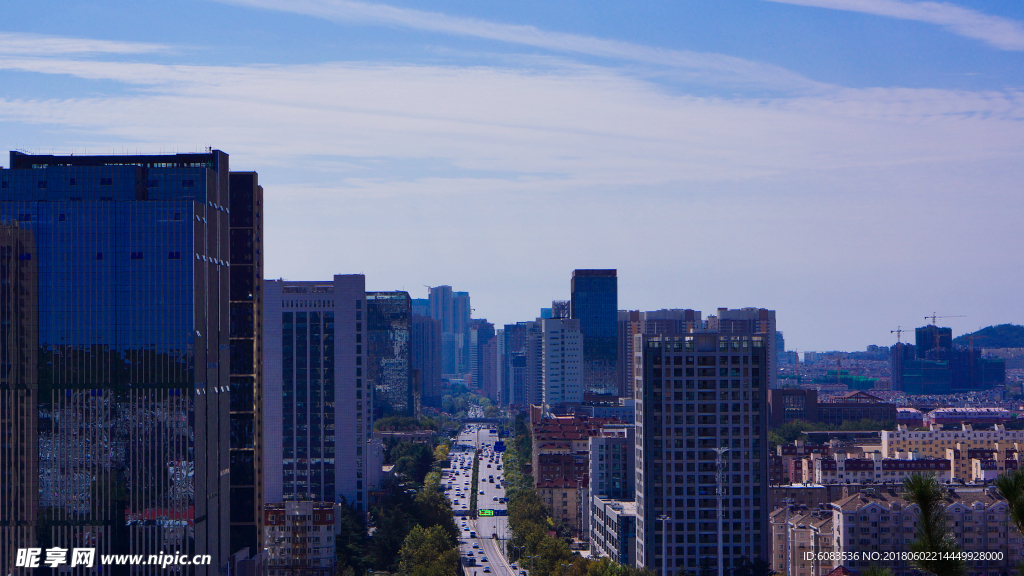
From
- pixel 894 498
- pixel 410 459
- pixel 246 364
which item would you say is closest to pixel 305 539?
pixel 246 364

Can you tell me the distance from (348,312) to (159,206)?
53286 millimetres

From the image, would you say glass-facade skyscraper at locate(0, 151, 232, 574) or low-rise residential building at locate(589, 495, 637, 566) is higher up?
glass-facade skyscraper at locate(0, 151, 232, 574)

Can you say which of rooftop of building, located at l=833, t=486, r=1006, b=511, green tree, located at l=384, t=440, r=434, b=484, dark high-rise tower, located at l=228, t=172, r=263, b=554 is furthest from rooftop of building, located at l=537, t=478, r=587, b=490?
dark high-rise tower, located at l=228, t=172, r=263, b=554

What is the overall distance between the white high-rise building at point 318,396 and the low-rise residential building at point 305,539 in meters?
24.8

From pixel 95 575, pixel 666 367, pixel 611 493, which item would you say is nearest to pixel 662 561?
pixel 666 367

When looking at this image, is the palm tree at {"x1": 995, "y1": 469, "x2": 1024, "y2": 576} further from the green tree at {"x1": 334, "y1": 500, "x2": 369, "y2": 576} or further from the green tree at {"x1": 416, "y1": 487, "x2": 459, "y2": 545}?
the green tree at {"x1": 416, "y1": 487, "x2": 459, "y2": 545}

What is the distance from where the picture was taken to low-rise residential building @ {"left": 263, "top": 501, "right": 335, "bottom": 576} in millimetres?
94938

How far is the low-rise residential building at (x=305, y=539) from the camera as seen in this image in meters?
94.9

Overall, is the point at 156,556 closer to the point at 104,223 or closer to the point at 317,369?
the point at 104,223

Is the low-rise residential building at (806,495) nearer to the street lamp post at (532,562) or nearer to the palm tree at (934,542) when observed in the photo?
the street lamp post at (532,562)

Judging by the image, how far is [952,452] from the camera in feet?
523

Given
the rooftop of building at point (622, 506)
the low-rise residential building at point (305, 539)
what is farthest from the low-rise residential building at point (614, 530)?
the low-rise residential building at point (305, 539)

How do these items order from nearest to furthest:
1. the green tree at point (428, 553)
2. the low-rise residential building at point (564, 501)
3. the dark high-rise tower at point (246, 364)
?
the dark high-rise tower at point (246, 364) < the green tree at point (428, 553) < the low-rise residential building at point (564, 501)

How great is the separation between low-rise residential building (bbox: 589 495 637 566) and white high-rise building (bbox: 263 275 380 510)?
26192 millimetres
